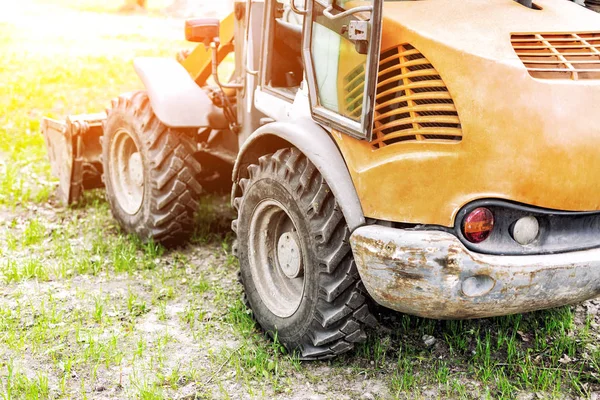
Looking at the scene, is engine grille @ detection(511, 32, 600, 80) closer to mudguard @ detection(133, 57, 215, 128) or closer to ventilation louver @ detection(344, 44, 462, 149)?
ventilation louver @ detection(344, 44, 462, 149)

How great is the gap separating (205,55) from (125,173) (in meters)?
1.08

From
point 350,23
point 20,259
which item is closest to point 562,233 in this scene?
point 350,23

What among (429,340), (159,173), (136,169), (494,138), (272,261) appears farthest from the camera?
(136,169)

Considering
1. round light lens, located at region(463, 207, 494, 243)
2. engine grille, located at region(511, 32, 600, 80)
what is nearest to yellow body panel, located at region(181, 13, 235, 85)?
engine grille, located at region(511, 32, 600, 80)

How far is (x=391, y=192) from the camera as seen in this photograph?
3.18m

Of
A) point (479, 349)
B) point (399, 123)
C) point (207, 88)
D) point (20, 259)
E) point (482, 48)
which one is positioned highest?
point (482, 48)

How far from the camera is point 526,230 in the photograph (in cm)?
314

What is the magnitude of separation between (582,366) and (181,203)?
8.94 ft

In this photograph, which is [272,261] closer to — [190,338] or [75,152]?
[190,338]

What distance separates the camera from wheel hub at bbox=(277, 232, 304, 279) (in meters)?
3.86

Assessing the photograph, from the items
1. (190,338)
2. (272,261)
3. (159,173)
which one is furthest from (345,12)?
(159,173)

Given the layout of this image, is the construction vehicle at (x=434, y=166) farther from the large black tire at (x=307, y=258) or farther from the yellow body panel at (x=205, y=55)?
the yellow body panel at (x=205, y=55)

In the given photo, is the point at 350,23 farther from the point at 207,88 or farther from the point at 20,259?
the point at 20,259

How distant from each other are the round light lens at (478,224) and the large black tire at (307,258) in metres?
0.62
